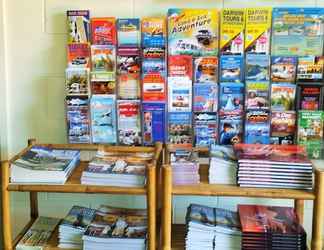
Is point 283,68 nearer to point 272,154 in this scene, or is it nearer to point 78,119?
point 272,154

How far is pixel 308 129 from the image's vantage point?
1785 mm

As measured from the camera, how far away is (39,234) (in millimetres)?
1718

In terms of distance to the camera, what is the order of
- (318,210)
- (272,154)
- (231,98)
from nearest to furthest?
(318,210) < (272,154) < (231,98)

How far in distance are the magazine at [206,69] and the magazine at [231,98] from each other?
5 centimetres

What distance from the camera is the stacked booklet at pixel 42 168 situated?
153 cm

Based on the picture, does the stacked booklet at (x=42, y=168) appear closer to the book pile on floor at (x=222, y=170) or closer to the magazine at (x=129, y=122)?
the magazine at (x=129, y=122)

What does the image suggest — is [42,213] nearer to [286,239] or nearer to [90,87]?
[90,87]

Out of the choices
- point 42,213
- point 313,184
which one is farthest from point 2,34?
point 313,184

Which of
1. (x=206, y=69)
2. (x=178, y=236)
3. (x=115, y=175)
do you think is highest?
(x=206, y=69)

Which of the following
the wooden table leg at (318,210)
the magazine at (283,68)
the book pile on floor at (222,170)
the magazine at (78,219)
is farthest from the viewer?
the magazine at (283,68)

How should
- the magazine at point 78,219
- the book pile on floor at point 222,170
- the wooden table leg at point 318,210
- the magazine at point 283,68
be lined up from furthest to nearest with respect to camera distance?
the magazine at point 283,68 < the magazine at point 78,219 < the book pile on floor at point 222,170 < the wooden table leg at point 318,210

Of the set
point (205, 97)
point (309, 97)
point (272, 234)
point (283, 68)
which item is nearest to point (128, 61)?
point (205, 97)

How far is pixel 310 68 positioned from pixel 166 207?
0.77 metres

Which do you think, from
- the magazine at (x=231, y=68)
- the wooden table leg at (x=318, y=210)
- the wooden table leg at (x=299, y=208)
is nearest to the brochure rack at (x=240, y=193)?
the wooden table leg at (x=318, y=210)
